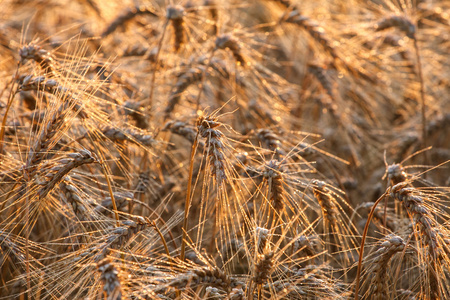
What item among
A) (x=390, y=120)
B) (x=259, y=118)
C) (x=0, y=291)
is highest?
(x=259, y=118)

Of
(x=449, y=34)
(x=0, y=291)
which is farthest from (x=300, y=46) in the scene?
(x=0, y=291)

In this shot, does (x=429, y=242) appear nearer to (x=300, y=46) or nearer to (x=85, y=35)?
(x=85, y=35)

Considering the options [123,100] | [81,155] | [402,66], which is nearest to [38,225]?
[123,100]

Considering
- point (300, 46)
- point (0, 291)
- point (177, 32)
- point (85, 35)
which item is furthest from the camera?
point (300, 46)

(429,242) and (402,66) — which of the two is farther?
(402,66)

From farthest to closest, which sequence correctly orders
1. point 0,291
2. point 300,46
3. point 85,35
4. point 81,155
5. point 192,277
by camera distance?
1. point 300,46
2. point 85,35
3. point 0,291
4. point 81,155
5. point 192,277

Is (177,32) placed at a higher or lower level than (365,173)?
higher
